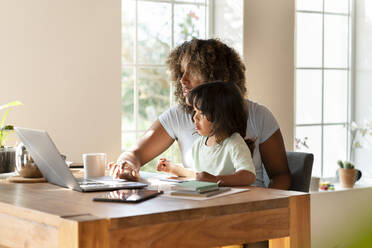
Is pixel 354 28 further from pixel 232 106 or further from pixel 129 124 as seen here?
pixel 232 106

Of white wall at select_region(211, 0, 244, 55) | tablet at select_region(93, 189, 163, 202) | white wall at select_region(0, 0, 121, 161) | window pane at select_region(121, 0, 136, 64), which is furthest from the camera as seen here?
white wall at select_region(211, 0, 244, 55)

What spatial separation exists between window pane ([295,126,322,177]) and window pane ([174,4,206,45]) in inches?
47.9

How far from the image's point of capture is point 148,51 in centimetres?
383

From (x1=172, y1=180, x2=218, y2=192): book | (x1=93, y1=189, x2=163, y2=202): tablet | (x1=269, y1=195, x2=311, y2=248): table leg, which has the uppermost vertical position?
(x1=172, y1=180, x2=218, y2=192): book

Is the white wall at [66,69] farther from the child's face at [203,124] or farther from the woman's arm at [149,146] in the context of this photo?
the child's face at [203,124]

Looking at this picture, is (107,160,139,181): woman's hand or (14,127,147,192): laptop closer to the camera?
(14,127,147,192): laptop

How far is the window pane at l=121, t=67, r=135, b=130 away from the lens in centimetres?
374

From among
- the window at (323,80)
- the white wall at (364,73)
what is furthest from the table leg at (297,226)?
the white wall at (364,73)

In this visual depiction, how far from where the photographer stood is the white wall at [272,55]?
13.0ft

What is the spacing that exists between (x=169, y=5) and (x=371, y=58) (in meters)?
1.90

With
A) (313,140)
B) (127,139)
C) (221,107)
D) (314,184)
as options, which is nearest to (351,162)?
(313,140)

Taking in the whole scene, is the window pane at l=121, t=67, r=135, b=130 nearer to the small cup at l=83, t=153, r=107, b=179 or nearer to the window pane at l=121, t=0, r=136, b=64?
the window pane at l=121, t=0, r=136, b=64

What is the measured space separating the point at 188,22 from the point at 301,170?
1888 millimetres

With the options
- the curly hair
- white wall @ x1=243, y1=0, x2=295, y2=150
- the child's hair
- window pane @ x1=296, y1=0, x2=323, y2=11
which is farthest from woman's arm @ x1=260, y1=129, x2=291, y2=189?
window pane @ x1=296, y1=0, x2=323, y2=11
